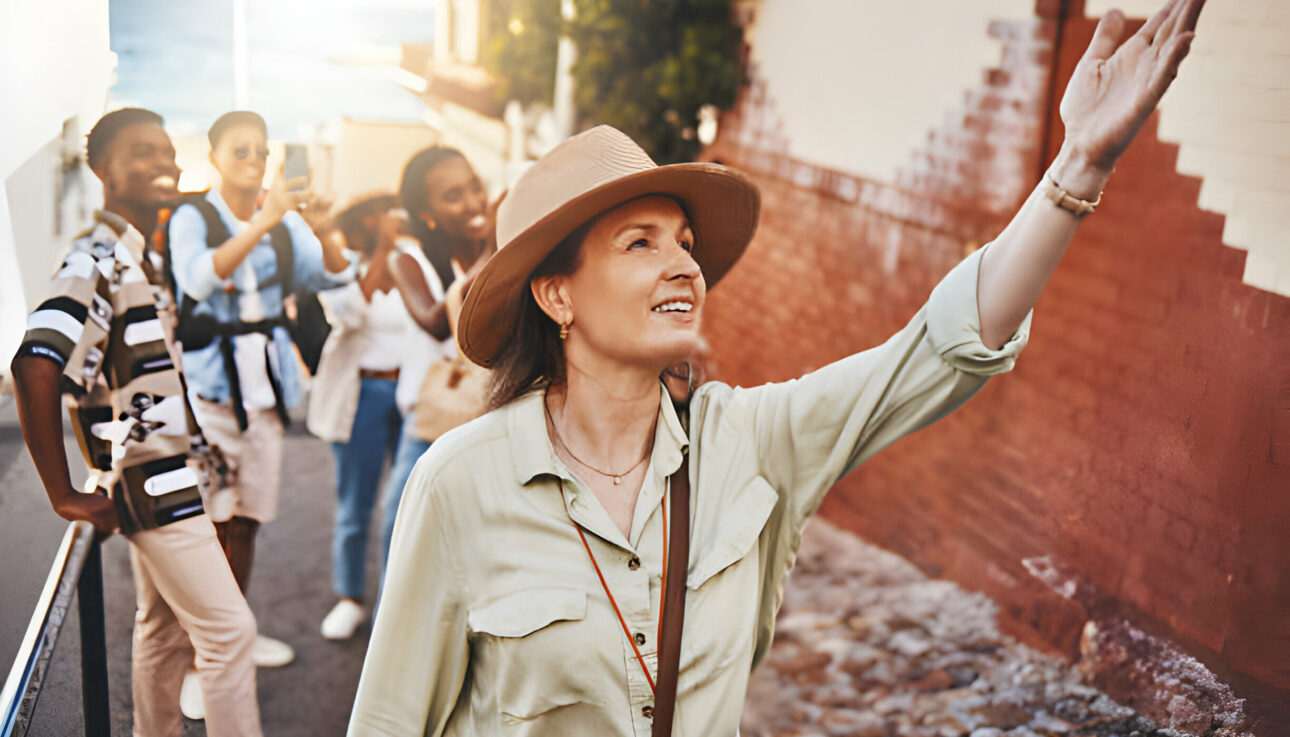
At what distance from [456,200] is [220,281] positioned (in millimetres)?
1100

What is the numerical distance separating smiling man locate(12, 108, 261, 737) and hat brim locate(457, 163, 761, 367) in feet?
Answer: 3.48

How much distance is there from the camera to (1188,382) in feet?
9.05

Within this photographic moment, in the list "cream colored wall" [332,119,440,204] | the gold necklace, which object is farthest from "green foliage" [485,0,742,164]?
the gold necklace

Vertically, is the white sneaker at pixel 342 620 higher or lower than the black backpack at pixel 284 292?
lower

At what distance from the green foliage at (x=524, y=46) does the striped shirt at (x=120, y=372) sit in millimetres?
1769

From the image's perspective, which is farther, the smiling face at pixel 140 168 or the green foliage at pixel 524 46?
the green foliage at pixel 524 46

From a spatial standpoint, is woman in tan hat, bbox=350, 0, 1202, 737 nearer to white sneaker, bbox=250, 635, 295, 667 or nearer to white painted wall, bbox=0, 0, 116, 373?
white painted wall, bbox=0, 0, 116, 373

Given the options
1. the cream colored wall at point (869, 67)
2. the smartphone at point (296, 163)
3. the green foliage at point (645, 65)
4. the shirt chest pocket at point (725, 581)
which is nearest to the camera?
the shirt chest pocket at point (725, 581)

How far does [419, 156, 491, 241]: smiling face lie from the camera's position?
153 inches

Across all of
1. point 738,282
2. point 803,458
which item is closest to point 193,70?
point 803,458

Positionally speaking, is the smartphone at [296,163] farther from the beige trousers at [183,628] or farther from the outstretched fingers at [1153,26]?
the outstretched fingers at [1153,26]

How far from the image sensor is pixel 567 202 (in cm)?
193

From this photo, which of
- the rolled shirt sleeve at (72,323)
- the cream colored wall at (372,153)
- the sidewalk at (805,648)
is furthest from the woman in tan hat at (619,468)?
the cream colored wall at (372,153)

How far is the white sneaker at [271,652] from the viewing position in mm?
3294
